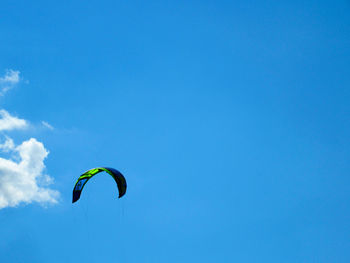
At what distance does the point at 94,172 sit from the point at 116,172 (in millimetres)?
2317

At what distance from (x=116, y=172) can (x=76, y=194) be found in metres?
4.39

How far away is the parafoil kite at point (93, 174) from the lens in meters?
31.4

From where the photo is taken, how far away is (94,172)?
3225 centimetres

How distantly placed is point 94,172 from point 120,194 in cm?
339

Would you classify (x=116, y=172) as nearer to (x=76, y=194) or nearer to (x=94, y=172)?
(x=94, y=172)

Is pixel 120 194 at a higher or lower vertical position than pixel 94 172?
lower

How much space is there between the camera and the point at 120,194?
31547 millimetres

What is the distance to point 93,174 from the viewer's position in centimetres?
3222

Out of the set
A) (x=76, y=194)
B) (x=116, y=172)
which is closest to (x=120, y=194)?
(x=116, y=172)

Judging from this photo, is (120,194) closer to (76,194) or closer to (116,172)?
(116,172)

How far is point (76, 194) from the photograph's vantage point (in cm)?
3175

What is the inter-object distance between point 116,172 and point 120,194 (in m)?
2.12

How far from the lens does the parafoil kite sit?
31.4m
